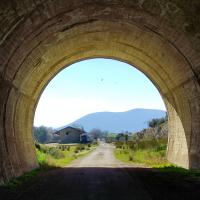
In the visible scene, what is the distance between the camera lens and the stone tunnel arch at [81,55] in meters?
16.3

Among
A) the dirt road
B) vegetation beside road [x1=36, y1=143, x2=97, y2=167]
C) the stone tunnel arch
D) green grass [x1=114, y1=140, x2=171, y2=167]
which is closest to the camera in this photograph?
the dirt road

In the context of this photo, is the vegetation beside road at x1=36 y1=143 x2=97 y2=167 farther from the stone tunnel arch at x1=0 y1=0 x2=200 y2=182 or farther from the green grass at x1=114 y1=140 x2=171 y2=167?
the green grass at x1=114 y1=140 x2=171 y2=167

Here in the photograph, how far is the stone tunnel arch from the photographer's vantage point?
1634 centimetres

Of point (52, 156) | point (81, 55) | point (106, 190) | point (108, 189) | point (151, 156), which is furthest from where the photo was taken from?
point (52, 156)

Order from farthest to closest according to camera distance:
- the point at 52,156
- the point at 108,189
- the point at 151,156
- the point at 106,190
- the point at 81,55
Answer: the point at 52,156
the point at 151,156
the point at 81,55
the point at 108,189
the point at 106,190

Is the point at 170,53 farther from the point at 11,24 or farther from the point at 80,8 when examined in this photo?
the point at 11,24

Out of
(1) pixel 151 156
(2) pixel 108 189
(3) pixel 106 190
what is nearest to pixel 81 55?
(1) pixel 151 156

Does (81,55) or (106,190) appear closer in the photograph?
(106,190)

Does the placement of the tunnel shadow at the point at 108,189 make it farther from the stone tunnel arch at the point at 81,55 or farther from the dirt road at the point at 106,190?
the stone tunnel arch at the point at 81,55

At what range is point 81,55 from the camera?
1035 inches

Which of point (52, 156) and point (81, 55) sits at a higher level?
point (81, 55)

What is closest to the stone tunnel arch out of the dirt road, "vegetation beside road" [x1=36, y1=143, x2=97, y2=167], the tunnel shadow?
the tunnel shadow

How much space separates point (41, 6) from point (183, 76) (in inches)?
312

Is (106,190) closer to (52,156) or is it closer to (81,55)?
(81,55)
